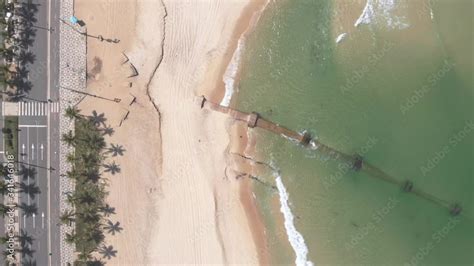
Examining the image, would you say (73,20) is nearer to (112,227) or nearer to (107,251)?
(112,227)

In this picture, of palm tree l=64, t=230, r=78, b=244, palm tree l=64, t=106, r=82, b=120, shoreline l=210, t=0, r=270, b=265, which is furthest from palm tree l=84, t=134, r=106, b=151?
shoreline l=210, t=0, r=270, b=265

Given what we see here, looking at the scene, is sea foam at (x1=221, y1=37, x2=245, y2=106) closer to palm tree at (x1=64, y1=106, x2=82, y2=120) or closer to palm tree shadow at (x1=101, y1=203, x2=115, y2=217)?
palm tree at (x1=64, y1=106, x2=82, y2=120)

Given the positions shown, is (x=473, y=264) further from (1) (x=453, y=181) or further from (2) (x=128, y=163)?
(2) (x=128, y=163)

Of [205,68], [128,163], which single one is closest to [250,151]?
[205,68]

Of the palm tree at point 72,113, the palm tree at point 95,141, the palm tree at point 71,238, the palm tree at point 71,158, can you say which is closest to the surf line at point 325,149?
the palm tree at point 95,141

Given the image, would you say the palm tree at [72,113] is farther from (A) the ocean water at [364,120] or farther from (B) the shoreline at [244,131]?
(A) the ocean water at [364,120]

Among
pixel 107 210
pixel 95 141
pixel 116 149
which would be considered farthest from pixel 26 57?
pixel 107 210

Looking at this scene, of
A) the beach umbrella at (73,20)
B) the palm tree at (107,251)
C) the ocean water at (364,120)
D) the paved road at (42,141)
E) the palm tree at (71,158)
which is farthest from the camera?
the ocean water at (364,120)
